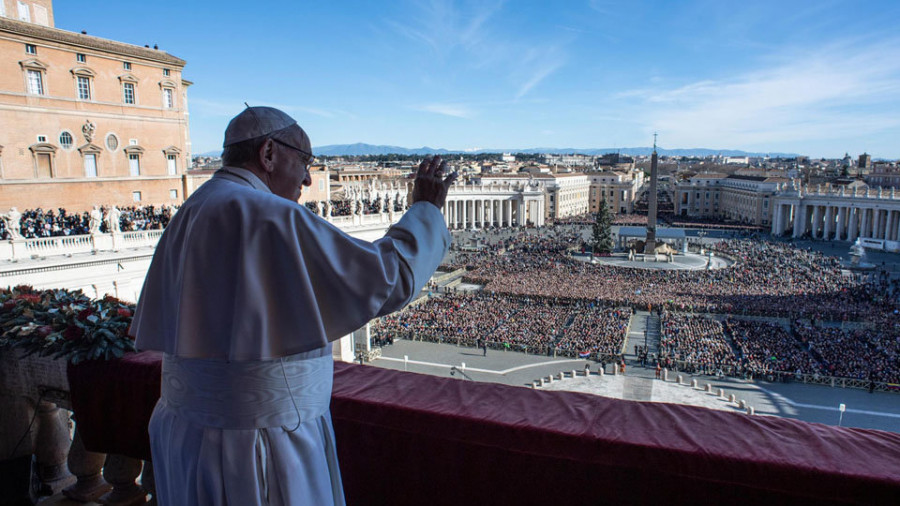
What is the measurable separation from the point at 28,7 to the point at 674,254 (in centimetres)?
4128

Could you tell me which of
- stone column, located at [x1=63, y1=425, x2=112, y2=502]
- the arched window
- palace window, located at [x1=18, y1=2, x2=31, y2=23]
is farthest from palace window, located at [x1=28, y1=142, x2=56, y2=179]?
stone column, located at [x1=63, y1=425, x2=112, y2=502]

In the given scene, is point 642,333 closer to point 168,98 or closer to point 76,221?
point 168,98

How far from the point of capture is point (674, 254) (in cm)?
4478

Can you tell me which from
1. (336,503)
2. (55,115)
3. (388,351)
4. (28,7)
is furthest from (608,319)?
(336,503)

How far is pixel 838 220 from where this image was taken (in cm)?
5616

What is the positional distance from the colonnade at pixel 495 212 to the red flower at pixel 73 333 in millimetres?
60604

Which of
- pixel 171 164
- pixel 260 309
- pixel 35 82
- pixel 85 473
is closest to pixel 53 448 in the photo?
pixel 85 473

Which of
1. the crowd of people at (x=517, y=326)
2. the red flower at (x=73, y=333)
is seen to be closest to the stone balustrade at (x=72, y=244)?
the red flower at (x=73, y=333)

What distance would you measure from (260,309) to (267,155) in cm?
53

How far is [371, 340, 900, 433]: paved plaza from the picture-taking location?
13.3 meters

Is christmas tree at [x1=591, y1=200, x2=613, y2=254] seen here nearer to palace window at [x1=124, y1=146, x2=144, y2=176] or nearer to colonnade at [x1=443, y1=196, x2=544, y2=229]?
colonnade at [x1=443, y1=196, x2=544, y2=229]

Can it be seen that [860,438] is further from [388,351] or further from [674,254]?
[674,254]

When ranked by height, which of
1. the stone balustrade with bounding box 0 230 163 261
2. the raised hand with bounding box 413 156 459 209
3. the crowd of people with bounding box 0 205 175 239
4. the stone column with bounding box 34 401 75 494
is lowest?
the stone column with bounding box 34 401 75 494

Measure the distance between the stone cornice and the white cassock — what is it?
13.8 meters
